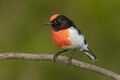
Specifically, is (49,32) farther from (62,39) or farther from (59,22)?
(62,39)

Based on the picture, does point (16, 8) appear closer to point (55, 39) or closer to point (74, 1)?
point (74, 1)

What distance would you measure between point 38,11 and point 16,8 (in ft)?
1.02

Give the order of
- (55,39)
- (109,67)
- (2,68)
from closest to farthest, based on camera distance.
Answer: (55,39) → (109,67) → (2,68)

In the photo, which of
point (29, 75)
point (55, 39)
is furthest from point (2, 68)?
point (55, 39)

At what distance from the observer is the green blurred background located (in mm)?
9172

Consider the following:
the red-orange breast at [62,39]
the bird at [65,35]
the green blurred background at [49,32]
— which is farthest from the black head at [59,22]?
the green blurred background at [49,32]

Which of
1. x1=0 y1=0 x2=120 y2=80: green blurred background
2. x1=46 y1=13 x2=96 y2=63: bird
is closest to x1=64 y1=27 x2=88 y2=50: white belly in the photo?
x1=46 y1=13 x2=96 y2=63: bird

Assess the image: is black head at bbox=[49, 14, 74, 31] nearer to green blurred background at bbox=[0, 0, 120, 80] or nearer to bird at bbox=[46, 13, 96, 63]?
bird at bbox=[46, 13, 96, 63]

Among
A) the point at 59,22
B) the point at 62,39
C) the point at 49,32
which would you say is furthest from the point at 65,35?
the point at 49,32

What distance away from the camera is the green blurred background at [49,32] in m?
9.17

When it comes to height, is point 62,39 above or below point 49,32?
above

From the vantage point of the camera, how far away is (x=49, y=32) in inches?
368

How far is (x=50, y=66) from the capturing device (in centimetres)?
939

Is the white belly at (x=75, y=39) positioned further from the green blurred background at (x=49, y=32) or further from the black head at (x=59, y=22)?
the green blurred background at (x=49, y=32)
